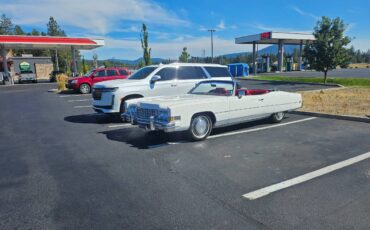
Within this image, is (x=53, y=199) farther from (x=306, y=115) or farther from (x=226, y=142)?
(x=306, y=115)

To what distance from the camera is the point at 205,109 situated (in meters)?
6.46

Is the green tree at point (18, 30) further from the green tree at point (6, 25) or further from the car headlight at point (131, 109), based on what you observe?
the car headlight at point (131, 109)

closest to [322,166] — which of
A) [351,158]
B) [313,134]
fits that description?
[351,158]

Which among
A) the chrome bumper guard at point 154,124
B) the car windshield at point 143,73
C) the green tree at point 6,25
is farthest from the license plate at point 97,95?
the green tree at point 6,25

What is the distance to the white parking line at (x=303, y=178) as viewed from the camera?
12.5 feet

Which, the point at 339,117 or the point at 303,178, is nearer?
the point at 303,178

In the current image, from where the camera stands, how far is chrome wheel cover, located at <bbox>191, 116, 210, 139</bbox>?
21.2 feet

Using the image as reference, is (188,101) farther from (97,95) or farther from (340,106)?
(340,106)

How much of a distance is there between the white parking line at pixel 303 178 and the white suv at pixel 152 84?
5.70 meters

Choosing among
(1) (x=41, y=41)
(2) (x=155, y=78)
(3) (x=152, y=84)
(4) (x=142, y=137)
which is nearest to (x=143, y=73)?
(3) (x=152, y=84)

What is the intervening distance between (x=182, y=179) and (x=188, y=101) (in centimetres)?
248

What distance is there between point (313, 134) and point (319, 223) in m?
4.36

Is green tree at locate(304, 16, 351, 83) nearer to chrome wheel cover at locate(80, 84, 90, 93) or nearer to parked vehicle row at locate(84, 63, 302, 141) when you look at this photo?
parked vehicle row at locate(84, 63, 302, 141)

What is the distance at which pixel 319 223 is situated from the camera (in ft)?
10.2
